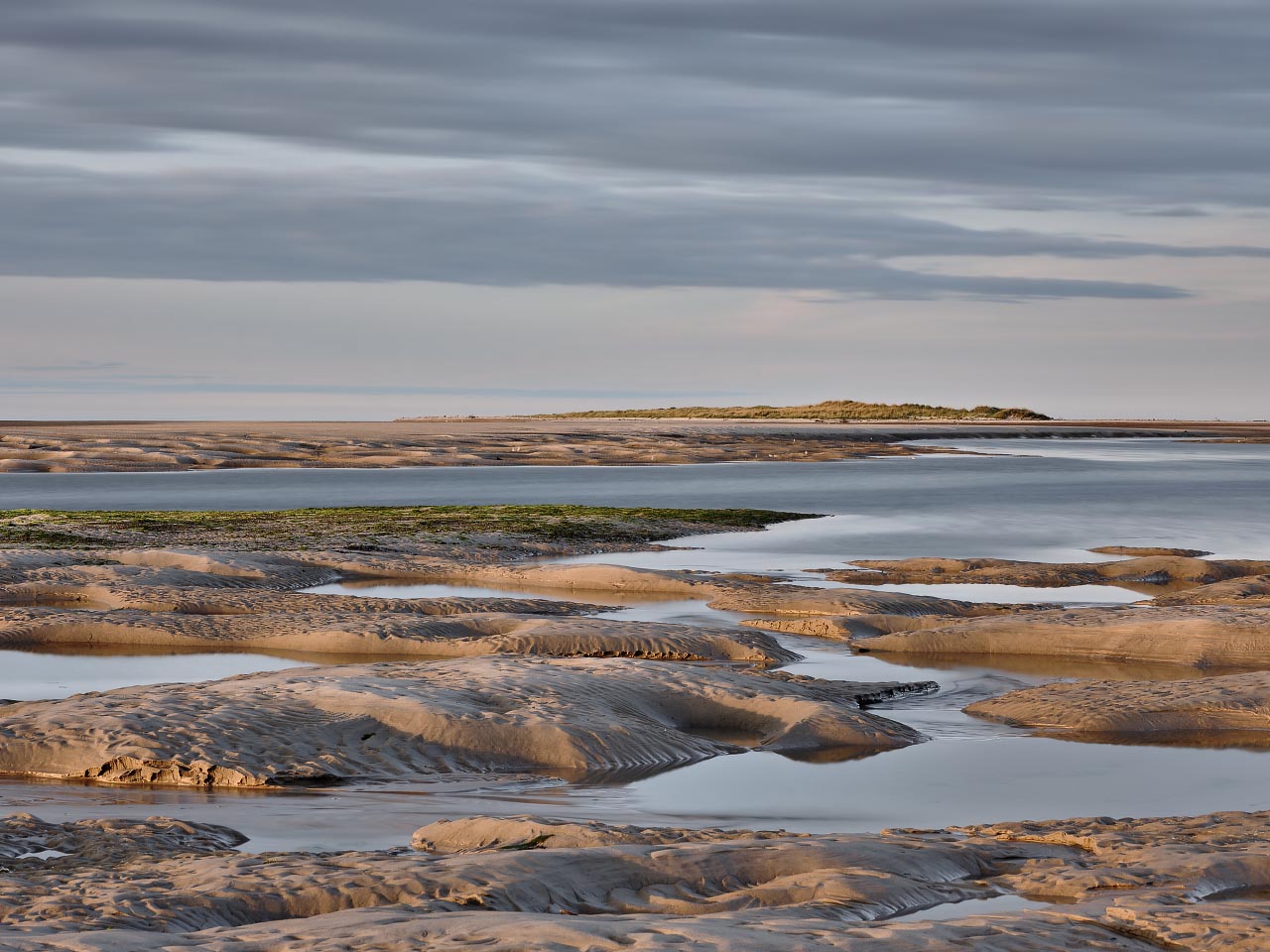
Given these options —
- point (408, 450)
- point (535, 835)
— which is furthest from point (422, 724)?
point (408, 450)

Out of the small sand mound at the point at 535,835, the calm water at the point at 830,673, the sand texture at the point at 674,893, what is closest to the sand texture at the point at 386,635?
the calm water at the point at 830,673

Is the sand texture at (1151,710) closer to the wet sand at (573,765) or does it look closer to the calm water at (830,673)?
the wet sand at (573,765)

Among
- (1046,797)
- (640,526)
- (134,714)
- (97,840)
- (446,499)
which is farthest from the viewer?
(446,499)

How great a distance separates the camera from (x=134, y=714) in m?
10.1

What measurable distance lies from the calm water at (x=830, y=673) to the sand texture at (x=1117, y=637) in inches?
19.4

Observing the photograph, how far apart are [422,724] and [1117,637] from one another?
8.10 meters

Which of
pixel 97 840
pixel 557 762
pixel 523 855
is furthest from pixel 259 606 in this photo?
pixel 523 855

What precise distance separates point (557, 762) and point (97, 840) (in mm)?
3264

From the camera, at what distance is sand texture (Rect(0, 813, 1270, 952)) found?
18.3ft

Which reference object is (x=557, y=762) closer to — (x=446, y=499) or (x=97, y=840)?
(x=97, y=840)

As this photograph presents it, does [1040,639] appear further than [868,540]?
No

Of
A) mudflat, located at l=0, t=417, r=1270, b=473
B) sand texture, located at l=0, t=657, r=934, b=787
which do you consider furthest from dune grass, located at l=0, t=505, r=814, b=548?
mudflat, located at l=0, t=417, r=1270, b=473

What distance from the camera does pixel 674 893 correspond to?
21.6ft

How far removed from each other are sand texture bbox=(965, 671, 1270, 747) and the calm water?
0.38 m
